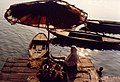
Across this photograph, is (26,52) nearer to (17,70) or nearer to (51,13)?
(17,70)

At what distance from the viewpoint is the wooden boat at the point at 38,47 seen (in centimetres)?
1599

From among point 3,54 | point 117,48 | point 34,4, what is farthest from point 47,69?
point 117,48

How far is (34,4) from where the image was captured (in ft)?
29.7

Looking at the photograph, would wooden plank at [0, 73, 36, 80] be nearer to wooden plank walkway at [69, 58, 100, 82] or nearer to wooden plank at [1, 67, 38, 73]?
wooden plank at [1, 67, 38, 73]

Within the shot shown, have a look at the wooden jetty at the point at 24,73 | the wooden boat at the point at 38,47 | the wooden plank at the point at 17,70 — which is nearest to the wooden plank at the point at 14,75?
the wooden jetty at the point at 24,73

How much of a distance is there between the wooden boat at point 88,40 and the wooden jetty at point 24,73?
10026 mm

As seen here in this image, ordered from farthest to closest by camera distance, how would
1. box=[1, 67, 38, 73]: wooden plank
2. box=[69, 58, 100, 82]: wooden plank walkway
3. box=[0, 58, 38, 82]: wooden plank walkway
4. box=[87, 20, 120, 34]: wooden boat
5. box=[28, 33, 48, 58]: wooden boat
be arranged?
box=[87, 20, 120, 34]: wooden boat
box=[28, 33, 48, 58]: wooden boat
box=[1, 67, 38, 73]: wooden plank
box=[69, 58, 100, 82]: wooden plank walkway
box=[0, 58, 38, 82]: wooden plank walkway

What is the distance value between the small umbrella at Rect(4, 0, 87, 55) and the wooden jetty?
3055mm

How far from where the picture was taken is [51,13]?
9.12 m

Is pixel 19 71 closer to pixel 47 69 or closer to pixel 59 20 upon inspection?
pixel 47 69

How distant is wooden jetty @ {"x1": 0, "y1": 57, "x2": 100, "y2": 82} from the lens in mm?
10602

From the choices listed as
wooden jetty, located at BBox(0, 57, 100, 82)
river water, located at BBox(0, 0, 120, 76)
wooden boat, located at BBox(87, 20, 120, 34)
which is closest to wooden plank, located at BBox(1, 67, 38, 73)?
wooden jetty, located at BBox(0, 57, 100, 82)

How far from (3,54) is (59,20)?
11890mm

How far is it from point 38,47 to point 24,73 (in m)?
6.85
